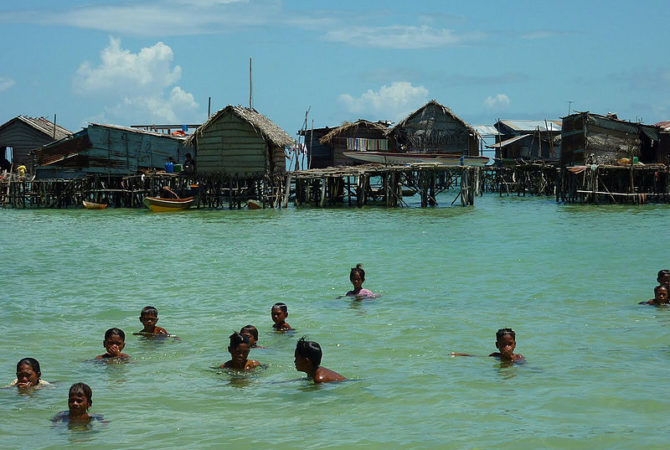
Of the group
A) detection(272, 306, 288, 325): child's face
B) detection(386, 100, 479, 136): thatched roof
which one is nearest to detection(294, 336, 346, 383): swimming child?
detection(272, 306, 288, 325): child's face

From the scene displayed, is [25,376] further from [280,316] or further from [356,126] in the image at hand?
[356,126]

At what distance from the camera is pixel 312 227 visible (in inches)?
1225

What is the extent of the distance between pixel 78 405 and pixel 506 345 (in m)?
4.78

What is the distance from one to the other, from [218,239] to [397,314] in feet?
48.3

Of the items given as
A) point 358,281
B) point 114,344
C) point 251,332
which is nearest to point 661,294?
point 358,281

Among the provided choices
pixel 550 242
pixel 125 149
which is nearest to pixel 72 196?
pixel 125 149

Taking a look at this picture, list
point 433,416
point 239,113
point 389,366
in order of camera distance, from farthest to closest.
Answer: point 239,113 < point 389,366 < point 433,416

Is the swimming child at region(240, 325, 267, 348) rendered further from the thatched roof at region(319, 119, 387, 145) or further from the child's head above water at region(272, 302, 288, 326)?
the thatched roof at region(319, 119, 387, 145)

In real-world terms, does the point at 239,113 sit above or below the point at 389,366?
above

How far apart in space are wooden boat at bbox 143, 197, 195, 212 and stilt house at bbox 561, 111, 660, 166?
21548mm

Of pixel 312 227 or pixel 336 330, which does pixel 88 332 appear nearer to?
pixel 336 330

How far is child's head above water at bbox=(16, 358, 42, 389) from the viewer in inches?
342

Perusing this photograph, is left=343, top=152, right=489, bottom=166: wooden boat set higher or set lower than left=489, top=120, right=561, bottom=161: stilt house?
lower

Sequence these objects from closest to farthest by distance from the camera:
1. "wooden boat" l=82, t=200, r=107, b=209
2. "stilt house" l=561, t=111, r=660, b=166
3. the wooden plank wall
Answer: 1. the wooden plank wall
2. "stilt house" l=561, t=111, r=660, b=166
3. "wooden boat" l=82, t=200, r=107, b=209
